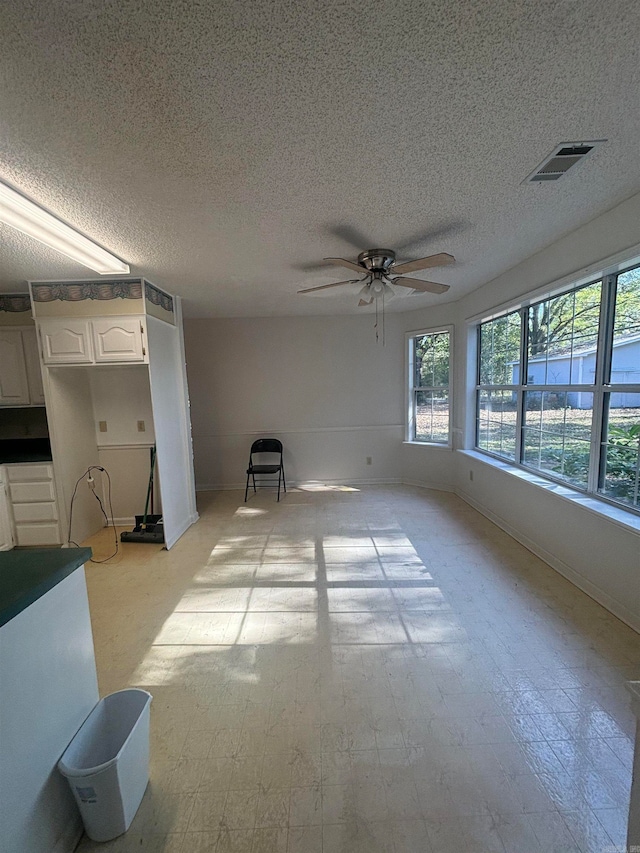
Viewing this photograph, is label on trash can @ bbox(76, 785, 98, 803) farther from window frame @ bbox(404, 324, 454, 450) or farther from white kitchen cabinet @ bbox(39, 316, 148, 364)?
window frame @ bbox(404, 324, 454, 450)

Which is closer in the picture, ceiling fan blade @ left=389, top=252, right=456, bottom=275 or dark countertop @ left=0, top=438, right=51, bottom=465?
ceiling fan blade @ left=389, top=252, right=456, bottom=275

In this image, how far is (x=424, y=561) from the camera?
277 centimetres

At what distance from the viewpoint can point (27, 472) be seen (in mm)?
2992

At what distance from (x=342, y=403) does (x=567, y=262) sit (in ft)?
9.64

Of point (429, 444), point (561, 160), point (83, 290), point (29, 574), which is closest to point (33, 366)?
point (83, 290)

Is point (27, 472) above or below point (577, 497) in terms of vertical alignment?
above

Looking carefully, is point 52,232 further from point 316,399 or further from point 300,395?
point 316,399

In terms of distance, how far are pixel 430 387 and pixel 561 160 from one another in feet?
10.4

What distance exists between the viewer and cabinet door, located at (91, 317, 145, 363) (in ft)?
9.44

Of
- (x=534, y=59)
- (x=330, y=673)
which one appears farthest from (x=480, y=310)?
(x=330, y=673)

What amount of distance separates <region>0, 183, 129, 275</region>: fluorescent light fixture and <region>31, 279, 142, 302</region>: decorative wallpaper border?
225 millimetres

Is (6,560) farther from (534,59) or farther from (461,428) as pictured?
(461,428)

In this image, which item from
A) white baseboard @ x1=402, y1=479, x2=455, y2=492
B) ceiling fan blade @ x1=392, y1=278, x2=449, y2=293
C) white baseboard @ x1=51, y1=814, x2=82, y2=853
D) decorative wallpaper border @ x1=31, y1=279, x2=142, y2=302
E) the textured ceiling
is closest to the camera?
the textured ceiling

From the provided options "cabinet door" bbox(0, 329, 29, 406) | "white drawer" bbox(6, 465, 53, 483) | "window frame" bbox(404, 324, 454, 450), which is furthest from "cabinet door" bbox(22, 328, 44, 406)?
"window frame" bbox(404, 324, 454, 450)
